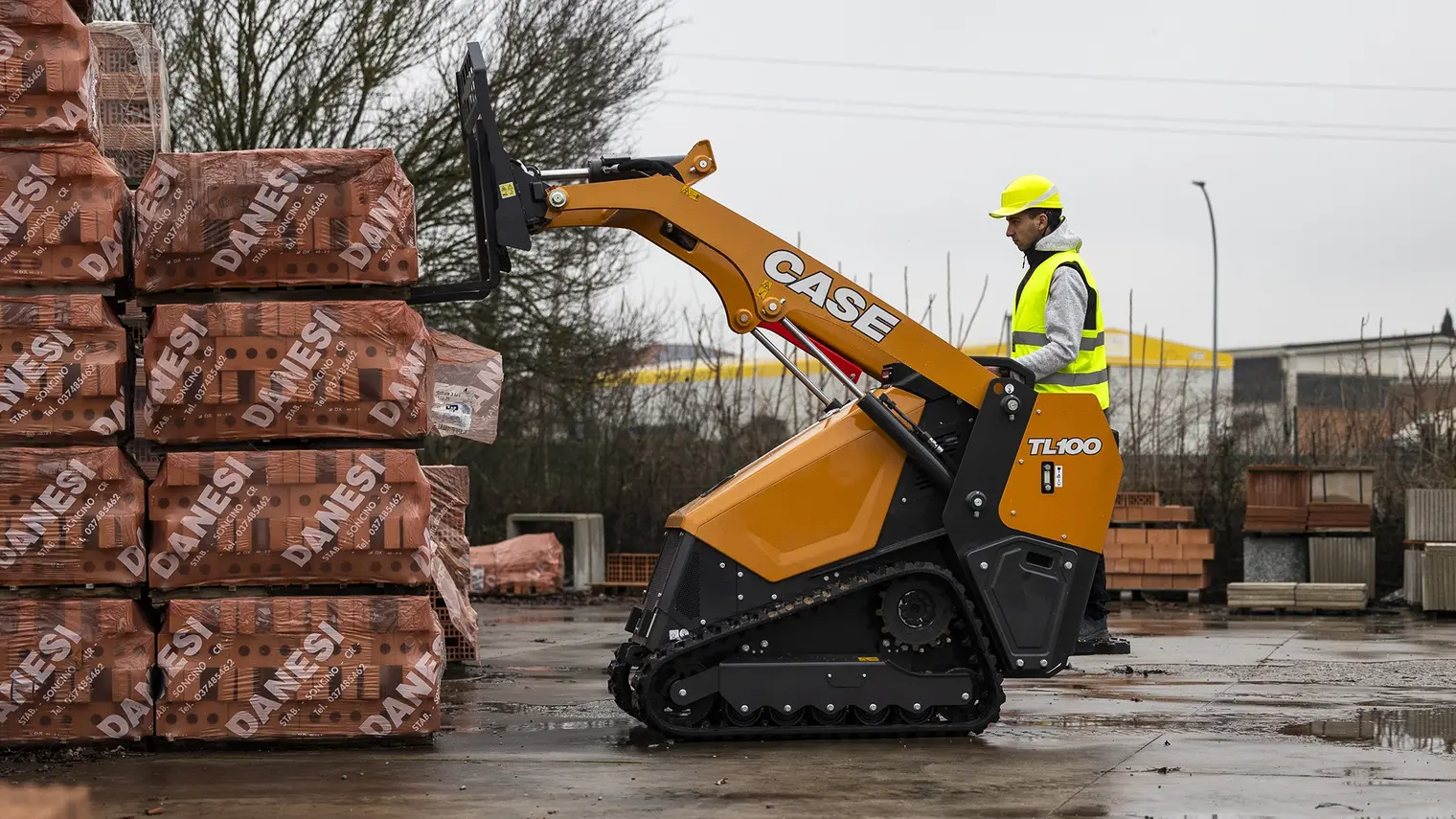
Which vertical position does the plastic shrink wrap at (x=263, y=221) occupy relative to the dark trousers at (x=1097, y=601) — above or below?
above

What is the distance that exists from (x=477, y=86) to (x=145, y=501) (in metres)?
2.50

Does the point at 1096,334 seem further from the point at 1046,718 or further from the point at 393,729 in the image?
the point at 393,729

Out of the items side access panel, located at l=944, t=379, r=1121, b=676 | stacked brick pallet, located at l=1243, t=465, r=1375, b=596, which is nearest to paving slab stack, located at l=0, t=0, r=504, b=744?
side access panel, located at l=944, t=379, r=1121, b=676

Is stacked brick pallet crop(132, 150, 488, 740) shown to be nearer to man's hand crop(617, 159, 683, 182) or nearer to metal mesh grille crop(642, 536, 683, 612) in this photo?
metal mesh grille crop(642, 536, 683, 612)

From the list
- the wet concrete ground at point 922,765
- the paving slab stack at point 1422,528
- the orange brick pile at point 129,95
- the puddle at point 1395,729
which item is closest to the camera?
the wet concrete ground at point 922,765

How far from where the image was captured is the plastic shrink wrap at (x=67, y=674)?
7543 mm

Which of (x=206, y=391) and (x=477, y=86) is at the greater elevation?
(x=477, y=86)

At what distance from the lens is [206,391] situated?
762cm

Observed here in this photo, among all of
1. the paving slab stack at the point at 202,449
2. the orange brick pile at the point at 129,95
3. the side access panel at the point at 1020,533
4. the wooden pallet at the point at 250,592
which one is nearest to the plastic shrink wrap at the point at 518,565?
the orange brick pile at the point at 129,95

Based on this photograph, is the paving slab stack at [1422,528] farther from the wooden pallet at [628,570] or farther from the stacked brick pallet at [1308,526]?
the wooden pallet at [628,570]

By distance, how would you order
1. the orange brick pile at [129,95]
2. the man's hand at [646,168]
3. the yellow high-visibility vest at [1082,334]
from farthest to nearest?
the orange brick pile at [129,95]
the yellow high-visibility vest at [1082,334]
the man's hand at [646,168]

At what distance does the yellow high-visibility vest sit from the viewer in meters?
8.03

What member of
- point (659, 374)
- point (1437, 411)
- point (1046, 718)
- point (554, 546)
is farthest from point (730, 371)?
point (1046, 718)

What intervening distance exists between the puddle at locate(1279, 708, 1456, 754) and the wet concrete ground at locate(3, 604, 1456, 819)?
2 centimetres
